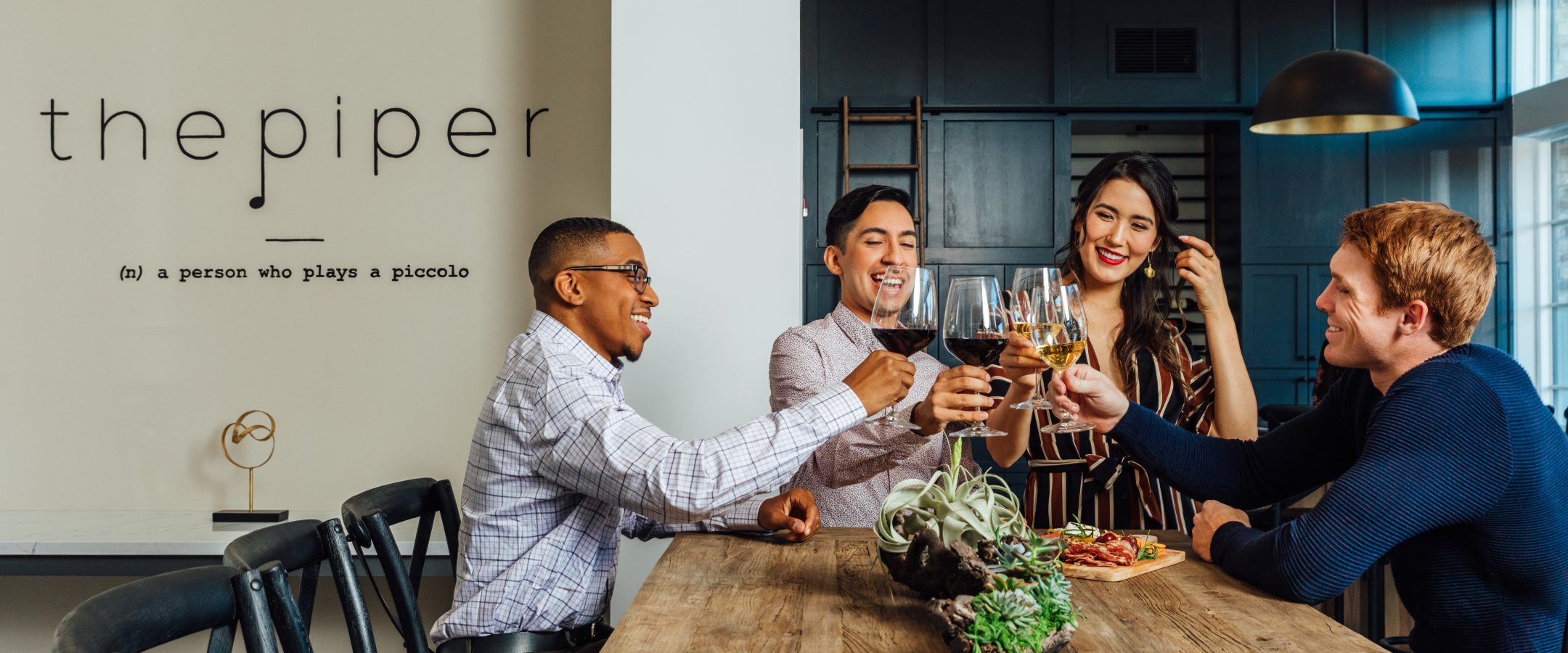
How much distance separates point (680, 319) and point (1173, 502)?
1.23 m

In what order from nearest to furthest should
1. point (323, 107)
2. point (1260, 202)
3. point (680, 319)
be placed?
1. point (680, 319)
2. point (323, 107)
3. point (1260, 202)

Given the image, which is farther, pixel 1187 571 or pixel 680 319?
pixel 680 319

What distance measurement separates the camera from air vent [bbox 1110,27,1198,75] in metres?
5.70

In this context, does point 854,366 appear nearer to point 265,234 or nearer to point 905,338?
point 905,338

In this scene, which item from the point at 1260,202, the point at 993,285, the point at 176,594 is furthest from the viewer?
the point at 1260,202

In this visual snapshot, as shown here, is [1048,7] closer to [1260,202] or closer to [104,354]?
[1260,202]

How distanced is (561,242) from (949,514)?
0.91 metres

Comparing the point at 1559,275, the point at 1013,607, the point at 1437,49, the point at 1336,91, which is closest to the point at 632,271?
the point at 1013,607

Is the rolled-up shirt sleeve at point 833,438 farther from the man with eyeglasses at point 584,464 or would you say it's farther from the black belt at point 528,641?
the black belt at point 528,641

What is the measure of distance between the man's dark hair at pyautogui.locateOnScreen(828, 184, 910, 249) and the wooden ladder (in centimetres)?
341

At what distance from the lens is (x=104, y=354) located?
3301 millimetres

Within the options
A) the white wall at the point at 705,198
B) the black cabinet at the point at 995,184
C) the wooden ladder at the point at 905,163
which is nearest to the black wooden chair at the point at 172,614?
the white wall at the point at 705,198

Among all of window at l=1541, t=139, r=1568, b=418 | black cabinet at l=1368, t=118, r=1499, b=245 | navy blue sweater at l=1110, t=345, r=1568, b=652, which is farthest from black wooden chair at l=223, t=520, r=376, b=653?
window at l=1541, t=139, r=1568, b=418

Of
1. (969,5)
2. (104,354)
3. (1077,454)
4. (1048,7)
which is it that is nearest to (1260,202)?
(1048,7)
